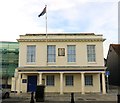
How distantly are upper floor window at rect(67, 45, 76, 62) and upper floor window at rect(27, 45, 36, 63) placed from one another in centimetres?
413

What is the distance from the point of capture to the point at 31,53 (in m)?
29.0

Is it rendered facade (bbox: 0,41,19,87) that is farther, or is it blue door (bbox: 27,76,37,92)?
rendered facade (bbox: 0,41,19,87)

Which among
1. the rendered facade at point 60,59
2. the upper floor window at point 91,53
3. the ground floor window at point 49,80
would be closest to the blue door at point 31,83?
the rendered facade at point 60,59

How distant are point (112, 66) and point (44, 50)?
2234 cm

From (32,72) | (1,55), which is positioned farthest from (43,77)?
(1,55)

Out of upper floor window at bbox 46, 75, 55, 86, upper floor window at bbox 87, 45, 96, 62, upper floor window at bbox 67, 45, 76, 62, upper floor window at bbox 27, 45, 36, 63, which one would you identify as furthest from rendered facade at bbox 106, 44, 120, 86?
upper floor window at bbox 27, 45, 36, 63

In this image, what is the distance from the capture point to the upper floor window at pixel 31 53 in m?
28.9

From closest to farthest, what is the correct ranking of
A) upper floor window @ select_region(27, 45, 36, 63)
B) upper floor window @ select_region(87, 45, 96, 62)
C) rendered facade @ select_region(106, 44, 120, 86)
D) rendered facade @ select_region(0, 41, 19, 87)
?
upper floor window @ select_region(87, 45, 96, 62)
upper floor window @ select_region(27, 45, 36, 63)
rendered facade @ select_region(0, 41, 19, 87)
rendered facade @ select_region(106, 44, 120, 86)

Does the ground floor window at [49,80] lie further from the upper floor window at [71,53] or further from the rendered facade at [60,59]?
the upper floor window at [71,53]

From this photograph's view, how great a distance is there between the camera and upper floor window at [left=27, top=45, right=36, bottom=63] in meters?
28.9

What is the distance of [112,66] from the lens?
4741 cm

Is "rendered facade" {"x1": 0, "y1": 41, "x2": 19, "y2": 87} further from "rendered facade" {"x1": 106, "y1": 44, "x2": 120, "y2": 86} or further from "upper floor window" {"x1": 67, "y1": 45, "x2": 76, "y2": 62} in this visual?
"rendered facade" {"x1": 106, "y1": 44, "x2": 120, "y2": 86}

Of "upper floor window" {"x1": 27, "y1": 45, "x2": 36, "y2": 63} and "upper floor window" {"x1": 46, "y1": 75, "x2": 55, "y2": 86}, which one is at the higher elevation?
"upper floor window" {"x1": 27, "y1": 45, "x2": 36, "y2": 63}

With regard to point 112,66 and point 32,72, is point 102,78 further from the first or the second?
point 112,66
